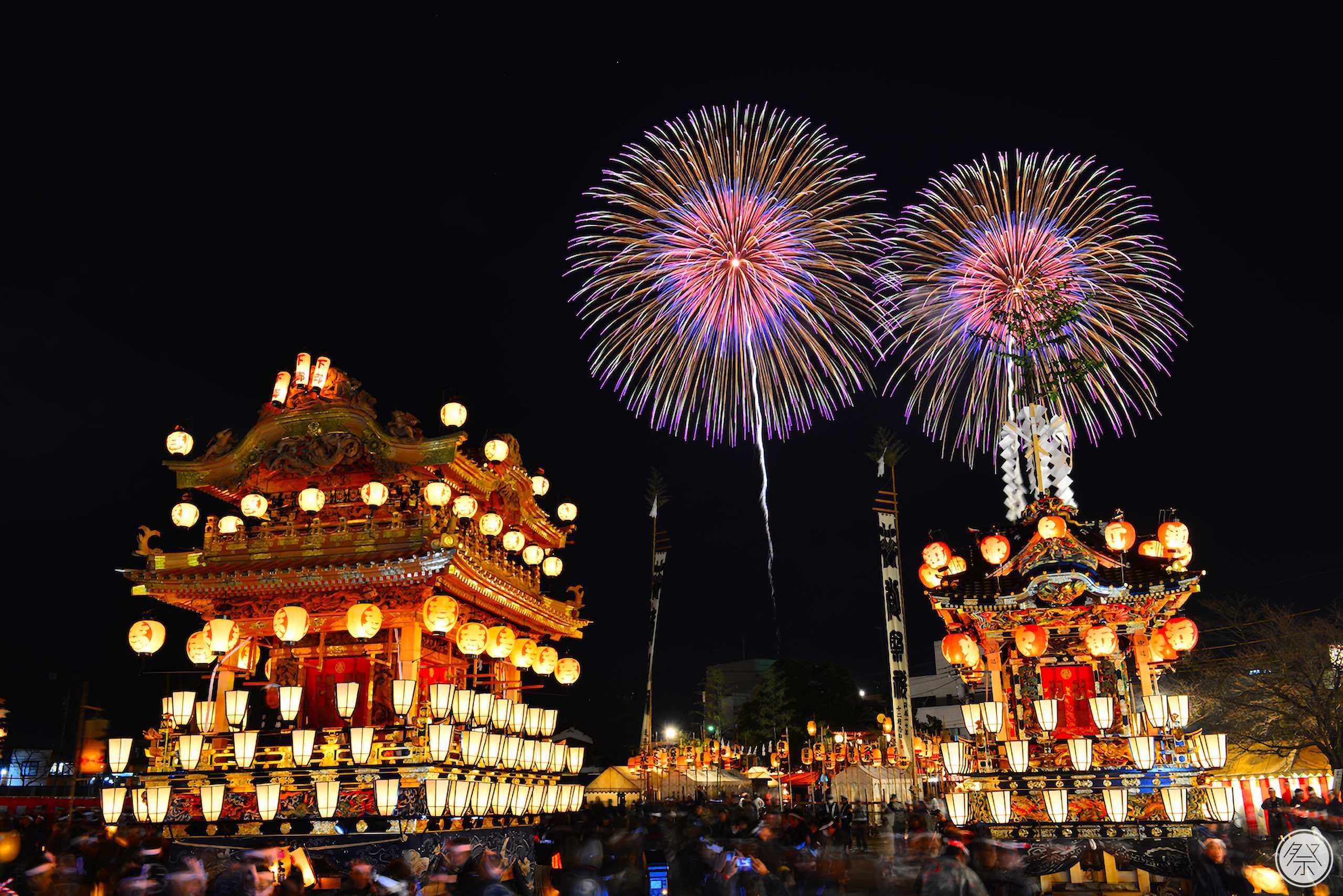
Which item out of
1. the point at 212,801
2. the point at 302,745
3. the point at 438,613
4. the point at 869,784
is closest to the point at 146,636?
the point at 212,801

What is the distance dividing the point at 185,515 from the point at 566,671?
7.90 meters

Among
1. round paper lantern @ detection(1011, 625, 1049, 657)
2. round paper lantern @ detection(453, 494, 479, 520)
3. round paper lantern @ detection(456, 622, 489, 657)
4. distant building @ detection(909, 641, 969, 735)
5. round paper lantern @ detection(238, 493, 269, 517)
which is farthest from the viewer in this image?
distant building @ detection(909, 641, 969, 735)

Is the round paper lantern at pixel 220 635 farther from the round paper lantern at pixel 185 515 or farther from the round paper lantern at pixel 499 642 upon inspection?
the round paper lantern at pixel 499 642

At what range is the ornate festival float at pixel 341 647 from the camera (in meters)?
13.4

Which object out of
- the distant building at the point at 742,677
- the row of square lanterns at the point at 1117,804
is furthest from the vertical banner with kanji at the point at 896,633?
the distant building at the point at 742,677

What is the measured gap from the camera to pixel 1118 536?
1627cm

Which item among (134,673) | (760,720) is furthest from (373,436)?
(760,720)

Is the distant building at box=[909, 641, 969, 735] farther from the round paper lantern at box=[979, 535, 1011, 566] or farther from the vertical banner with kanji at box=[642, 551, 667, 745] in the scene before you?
the round paper lantern at box=[979, 535, 1011, 566]

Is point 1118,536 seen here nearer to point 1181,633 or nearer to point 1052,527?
point 1052,527

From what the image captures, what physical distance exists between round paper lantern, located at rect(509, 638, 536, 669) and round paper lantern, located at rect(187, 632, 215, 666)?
5387 millimetres

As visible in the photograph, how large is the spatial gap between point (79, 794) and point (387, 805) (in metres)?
21.7

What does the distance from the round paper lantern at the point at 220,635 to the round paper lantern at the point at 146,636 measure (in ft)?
2.79

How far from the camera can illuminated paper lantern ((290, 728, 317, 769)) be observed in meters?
13.2

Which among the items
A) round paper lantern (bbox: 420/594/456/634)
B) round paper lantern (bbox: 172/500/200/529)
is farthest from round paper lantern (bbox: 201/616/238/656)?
round paper lantern (bbox: 420/594/456/634)
